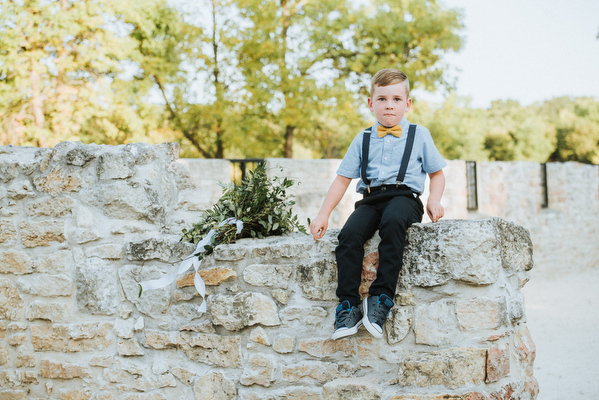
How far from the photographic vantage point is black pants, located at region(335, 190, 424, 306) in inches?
74.5

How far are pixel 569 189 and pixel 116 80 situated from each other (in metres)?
10.5

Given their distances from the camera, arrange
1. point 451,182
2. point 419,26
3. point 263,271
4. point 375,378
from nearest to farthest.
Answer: point 375,378
point 263,271
point 451,182
point 419,26

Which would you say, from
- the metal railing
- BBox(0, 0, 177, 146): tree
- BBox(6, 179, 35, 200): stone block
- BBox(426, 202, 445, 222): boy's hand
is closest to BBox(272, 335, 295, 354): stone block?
BBox(426, 202, 445, 222): boy's hand

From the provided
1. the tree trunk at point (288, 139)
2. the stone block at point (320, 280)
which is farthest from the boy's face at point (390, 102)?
the tree trunk at point (288, 139)

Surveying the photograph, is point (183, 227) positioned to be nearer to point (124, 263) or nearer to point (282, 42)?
point (124, 263)

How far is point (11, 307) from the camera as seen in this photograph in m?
2.57

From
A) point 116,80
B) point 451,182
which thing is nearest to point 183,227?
point 451,182

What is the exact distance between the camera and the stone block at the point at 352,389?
1935 mm

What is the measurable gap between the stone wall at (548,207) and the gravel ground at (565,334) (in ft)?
2.49

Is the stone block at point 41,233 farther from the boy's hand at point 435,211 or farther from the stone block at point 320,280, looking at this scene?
the boy's hand at point 435,211

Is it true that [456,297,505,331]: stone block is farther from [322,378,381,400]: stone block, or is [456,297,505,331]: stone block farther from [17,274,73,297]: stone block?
[17,274,73,297]: stone block

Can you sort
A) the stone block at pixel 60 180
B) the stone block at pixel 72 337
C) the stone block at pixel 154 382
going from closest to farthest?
the stone block at pixel 154 382, the stone block at pixel 72 337, the stone block at pixel 60 180

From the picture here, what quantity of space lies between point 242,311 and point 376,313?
2.14 ft

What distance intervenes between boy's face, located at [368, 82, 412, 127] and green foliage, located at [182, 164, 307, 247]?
0.57 m
